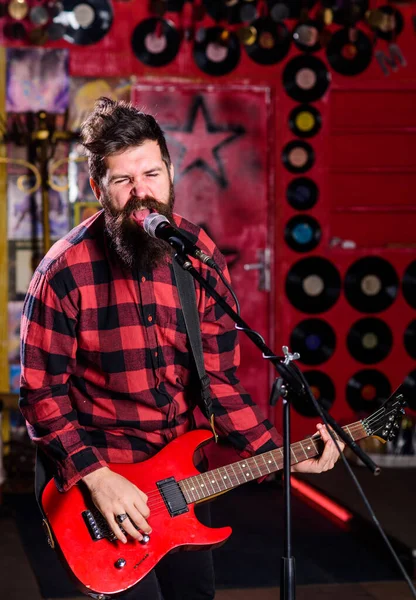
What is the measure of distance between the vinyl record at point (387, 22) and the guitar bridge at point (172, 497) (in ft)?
15.3

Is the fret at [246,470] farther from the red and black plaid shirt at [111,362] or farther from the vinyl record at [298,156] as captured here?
the vinyl record at [298,156]

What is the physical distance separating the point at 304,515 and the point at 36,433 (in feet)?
9.67

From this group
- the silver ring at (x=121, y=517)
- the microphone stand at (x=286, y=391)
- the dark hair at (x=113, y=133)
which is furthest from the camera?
the dark hair at (x=113, y=133)

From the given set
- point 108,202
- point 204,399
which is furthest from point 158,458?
point 108,202

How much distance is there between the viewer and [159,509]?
6.97ft

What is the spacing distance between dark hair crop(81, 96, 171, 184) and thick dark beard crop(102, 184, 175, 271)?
0.31ft

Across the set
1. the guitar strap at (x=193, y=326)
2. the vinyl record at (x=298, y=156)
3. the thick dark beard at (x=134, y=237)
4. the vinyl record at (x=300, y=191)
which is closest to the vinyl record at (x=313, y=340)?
the vinyl record at (x=300, y=191)

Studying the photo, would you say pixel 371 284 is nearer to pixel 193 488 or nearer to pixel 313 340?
pixel 313 340

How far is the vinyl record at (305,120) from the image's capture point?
5871mm

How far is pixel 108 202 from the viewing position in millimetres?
2109

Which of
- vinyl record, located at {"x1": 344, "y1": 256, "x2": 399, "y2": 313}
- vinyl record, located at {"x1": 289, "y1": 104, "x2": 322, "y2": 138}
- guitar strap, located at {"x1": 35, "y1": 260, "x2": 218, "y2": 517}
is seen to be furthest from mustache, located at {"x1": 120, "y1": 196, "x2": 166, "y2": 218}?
vinyl record, located at {"x1": 344, "y1": 256, "x2": 399, "y2": 313}

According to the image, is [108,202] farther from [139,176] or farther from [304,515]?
[304,515]

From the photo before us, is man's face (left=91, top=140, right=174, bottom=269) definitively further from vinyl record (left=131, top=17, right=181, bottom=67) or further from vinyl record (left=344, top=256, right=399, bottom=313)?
vinyl record (left=344, top=256, right=399, bottom=313)

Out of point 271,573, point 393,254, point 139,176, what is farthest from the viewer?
point 393,254
